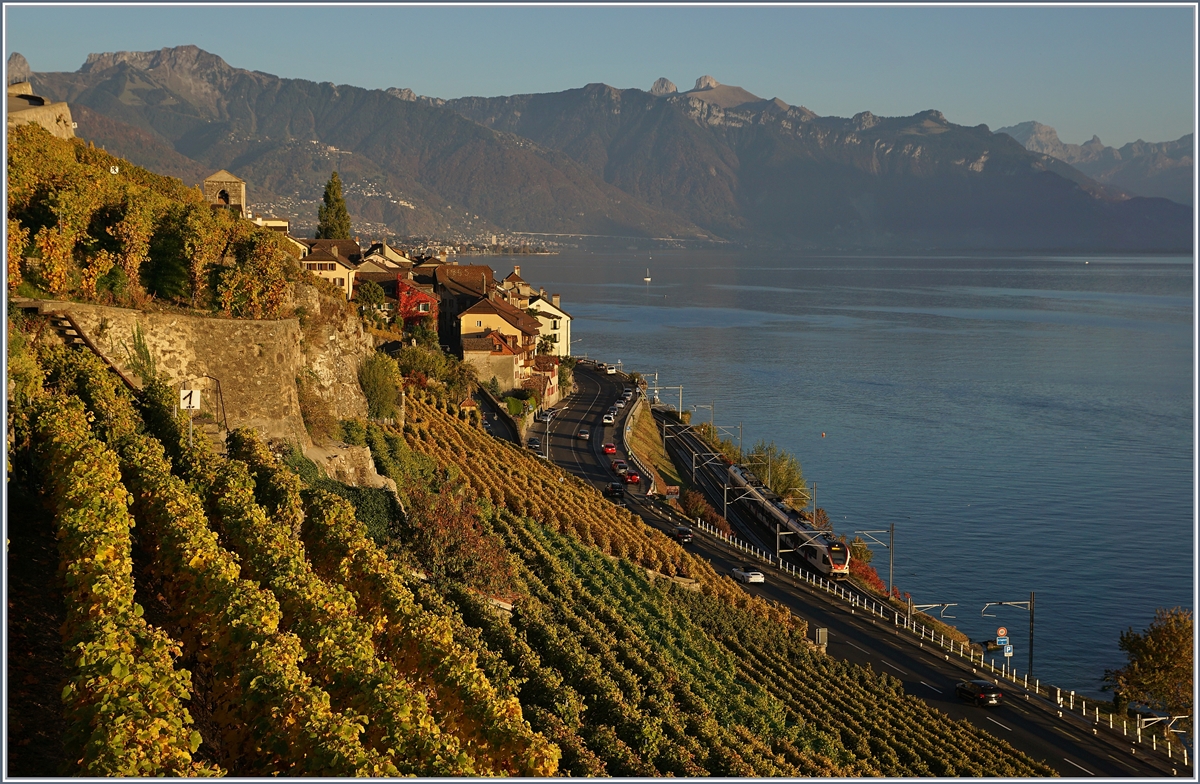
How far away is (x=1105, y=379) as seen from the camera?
102250 mm

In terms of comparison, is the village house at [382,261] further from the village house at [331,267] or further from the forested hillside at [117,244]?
the forested hillside at [117,244]

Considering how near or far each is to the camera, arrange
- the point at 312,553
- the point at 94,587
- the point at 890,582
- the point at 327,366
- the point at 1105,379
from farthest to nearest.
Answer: the point at 1105,379
the point at 890,582
the point at 327,366
the point at 312,553
the point at 94,587

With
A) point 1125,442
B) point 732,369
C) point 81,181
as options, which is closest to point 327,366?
point 81,181

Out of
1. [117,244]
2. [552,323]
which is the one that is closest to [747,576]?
[117,244]

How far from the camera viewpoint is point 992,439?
260 ft

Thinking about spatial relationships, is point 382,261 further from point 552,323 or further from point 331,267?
point 331,267

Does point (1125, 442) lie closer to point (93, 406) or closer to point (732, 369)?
point (732, 369)

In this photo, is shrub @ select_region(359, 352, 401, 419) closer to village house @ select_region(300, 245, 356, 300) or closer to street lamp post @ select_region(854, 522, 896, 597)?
street lamp post @ select_region(854, 522, 896, 597)

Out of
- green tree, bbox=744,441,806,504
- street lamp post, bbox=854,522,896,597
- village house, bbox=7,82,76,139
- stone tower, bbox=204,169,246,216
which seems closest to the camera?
village house, bbox=7,82,76,139

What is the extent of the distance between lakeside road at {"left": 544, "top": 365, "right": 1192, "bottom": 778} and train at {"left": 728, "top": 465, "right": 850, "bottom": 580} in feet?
3.75

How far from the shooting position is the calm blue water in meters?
50.2

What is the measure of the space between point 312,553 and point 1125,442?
69.1 m

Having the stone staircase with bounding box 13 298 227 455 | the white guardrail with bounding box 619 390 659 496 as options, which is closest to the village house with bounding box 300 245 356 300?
the white guardrail with bounding box 619 390 659 496

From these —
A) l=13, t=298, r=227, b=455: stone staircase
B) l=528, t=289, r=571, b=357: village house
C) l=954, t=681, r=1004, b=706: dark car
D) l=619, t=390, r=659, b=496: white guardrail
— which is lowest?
l=954, t=681, r=1004, b=706: dark car
